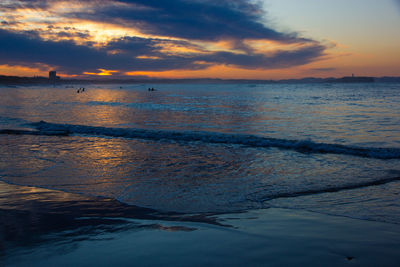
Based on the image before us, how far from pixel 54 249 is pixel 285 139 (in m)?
12.6

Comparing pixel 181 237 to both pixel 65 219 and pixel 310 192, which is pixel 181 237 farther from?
pixel 310 192

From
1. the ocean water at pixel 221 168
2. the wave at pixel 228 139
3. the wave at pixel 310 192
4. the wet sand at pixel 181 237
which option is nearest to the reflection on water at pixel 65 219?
the wet sand at pixel 181 237

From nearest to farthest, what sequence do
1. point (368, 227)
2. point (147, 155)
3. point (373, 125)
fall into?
point (368, 227) < point (147, 155) < point (373, 125)

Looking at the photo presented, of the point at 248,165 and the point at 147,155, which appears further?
the point at 147,155

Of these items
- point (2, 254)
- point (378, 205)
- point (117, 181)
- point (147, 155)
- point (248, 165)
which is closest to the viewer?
point (2, 254)

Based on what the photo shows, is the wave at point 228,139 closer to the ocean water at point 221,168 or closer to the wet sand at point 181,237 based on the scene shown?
the ocean water at point 221,168

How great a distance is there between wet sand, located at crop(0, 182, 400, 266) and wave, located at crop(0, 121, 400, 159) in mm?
7595

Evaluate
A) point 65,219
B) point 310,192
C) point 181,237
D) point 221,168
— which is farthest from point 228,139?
point 181,237

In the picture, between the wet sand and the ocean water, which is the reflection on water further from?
the ocean water

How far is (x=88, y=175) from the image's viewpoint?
27.4 feet

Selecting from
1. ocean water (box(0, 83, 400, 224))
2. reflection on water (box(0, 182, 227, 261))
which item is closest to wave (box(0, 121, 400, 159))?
ocean water (box(0, 83, 400, 224))

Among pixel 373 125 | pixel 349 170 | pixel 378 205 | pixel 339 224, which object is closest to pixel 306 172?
pixel 349 170

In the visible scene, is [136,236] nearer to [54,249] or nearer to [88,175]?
A: [54,249]

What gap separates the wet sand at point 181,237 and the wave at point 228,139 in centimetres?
760
